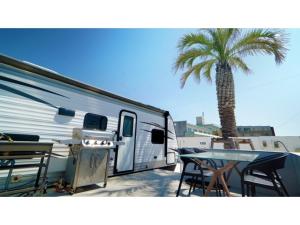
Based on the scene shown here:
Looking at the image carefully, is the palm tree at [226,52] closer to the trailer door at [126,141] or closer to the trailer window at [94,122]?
the trailer door at [126,141]

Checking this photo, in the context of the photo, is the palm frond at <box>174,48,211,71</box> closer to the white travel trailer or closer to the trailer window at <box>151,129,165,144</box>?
Answer: the white travel trailer

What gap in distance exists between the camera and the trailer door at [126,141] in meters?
4.98

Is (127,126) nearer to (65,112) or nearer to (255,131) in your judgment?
(65,112)

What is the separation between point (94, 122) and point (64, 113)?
33.3 inches

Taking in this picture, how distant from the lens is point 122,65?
5.77m

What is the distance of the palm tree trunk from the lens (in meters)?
5.37

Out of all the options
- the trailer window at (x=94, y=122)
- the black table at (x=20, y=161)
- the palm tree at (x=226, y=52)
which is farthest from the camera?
the palm tree at (x=226, y=52)

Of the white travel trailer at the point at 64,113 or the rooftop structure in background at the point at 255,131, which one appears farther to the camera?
the rooftop structure in background at the point at 255,131

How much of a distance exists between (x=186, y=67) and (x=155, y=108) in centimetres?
202

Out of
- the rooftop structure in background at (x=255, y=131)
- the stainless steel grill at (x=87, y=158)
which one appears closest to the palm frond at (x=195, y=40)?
the stainless steel grill at (x=87, y=158)

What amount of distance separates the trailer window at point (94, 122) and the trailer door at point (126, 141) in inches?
25.0
